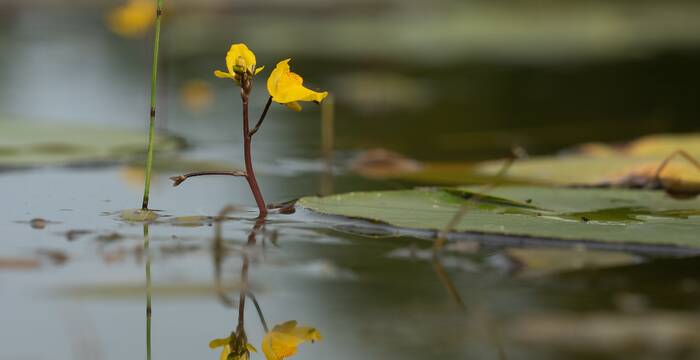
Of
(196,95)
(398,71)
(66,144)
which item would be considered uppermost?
(398,71)

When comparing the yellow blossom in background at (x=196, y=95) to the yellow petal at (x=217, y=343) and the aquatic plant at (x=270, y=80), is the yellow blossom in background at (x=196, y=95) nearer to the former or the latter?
the aquatic plant at (x=270, y=80)

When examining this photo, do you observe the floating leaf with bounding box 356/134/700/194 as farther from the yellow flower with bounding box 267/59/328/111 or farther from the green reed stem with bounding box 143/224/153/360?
the green reed stem with bounding box 143/224/153/360

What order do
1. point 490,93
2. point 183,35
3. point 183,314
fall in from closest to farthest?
1. point 183,314
2. point 490,93
3. point 183,35

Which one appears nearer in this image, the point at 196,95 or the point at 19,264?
the point at 19,264

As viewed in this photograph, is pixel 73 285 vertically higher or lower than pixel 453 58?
lower

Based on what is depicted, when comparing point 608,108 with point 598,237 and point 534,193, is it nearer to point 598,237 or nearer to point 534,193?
point 534,193

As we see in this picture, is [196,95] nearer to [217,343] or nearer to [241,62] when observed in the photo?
[241,62]

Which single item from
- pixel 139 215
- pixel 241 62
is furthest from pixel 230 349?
pixel 139 215

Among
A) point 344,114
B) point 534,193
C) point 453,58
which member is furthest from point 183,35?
point 534,193
